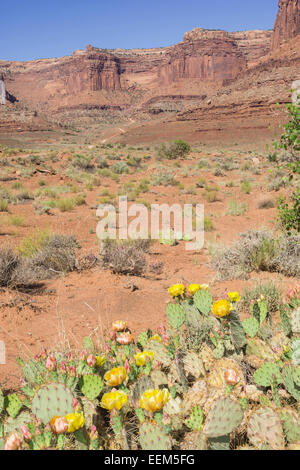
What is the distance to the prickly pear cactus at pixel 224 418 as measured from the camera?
4.77 feet

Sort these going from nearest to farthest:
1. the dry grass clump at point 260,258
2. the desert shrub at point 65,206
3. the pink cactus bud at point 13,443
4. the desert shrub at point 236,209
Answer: the pink cactus bud at point 13,443, the dry grass clump at point 260,258, the desert shrub at point 236,209, the desert shrub at point 65,206

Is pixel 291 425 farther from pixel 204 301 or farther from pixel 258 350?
pixel 204 301

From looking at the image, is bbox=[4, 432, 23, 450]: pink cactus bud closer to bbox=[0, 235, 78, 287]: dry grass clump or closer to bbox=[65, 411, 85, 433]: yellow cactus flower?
bbox=[65, 411, 85, 433]: yellow cactus flower

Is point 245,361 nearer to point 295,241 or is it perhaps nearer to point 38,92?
point 295,241

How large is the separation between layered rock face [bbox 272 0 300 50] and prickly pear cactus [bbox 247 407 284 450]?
95.5m

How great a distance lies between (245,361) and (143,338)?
743 mm

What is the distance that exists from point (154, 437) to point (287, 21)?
101 meters

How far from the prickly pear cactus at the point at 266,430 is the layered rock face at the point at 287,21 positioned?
3761 inches

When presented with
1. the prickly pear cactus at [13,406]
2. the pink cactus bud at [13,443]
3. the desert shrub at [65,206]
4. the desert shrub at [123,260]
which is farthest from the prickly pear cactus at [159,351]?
the desert shrub at [65,206]

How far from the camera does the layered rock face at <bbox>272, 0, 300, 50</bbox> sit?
258 feet

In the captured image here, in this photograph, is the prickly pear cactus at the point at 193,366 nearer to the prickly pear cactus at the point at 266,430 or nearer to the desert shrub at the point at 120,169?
the prickly pear cactus at the point at 266,430

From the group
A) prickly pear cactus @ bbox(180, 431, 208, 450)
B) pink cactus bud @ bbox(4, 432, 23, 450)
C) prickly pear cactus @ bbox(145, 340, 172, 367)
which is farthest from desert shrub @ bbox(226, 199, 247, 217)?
pink cactus bud @ bbox(4, 432, 23, 450)

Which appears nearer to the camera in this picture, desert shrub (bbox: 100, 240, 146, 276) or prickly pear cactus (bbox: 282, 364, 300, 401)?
prickly pear cactus (bbox: 282, 364, 300, 401)

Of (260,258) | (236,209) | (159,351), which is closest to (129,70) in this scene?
(236,209)
